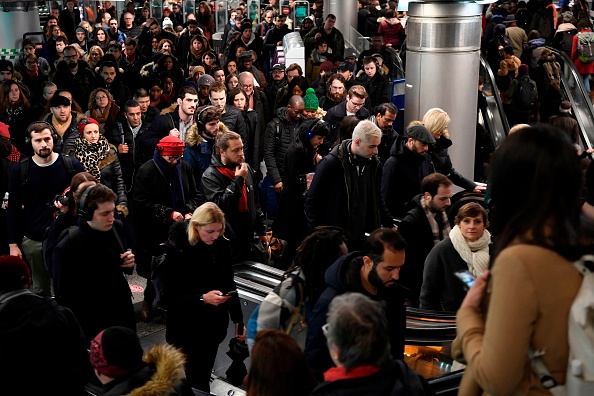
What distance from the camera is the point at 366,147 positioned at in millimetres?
6812

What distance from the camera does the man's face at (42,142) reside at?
7.23 meters

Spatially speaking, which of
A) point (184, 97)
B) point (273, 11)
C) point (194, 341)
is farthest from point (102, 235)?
point (273, 11)

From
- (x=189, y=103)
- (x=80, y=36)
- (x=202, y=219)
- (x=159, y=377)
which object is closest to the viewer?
(x=159, y=377)

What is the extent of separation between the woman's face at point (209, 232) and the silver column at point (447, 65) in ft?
16.4

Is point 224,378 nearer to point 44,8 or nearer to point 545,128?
point 545,128

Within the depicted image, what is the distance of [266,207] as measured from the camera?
9672 mm

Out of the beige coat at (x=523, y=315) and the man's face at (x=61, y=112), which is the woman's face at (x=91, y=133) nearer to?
the man's face at (x=61, y=112)

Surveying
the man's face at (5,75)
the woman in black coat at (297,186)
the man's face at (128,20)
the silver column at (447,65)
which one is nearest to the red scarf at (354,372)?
the woman in black coat at (297,186)

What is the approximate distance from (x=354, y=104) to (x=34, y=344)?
607 centimetres

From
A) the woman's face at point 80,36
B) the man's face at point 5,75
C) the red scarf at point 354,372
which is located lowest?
the woman's face at point 80,36

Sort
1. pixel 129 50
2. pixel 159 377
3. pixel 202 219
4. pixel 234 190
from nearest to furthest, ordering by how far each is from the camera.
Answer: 1. pixel 159 377
2. pixel 202 219
3. pixel 234 190
4. pixel 129 50

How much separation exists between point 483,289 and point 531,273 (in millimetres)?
222

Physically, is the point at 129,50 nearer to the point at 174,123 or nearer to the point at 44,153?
the point at 174,123

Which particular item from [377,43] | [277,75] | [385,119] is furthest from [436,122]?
[377,43]
